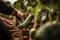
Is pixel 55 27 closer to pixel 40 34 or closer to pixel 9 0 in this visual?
pixel 40 34

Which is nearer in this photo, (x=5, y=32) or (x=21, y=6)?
(x=5, y=32)

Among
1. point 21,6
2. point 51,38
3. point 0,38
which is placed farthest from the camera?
point 21,6

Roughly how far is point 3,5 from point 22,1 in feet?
1.47

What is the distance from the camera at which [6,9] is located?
7.06ft

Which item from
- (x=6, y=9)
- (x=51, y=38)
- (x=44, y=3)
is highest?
(x=6, y=9)

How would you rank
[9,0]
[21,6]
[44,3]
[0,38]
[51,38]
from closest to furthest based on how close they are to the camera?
[51,38]
[44,3]
[0,38]
[21,6]
[9,0]

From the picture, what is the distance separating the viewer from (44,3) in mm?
645

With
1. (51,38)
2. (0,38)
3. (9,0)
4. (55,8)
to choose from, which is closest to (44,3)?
(55,8)

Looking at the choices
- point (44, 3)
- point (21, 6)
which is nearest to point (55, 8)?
point (44, 3)

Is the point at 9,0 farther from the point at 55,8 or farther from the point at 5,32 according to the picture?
the point at 55,8

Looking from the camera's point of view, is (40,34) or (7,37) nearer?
(40,34)

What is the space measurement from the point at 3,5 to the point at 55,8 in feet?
5.10

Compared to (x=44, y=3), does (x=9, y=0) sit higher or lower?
Answer: higher

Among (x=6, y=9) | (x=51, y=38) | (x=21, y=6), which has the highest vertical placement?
(x=6, y=9)
